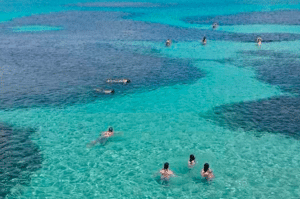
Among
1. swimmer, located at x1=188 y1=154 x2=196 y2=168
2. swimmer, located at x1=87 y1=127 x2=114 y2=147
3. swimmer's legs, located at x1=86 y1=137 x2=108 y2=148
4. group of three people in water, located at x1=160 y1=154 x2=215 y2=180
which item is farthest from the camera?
swimmer, located at x1=87 y1=127 x2=114 y2=147

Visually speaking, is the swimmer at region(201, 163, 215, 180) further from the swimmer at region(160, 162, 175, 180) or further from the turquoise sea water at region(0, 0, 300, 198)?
the swimmer at region(160, 162, 175, 180)

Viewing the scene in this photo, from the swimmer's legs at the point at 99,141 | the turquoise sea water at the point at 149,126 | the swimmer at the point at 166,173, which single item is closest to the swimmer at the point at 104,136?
the swimmer's legs at the point at 99,141

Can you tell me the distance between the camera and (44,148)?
2353 centimetres

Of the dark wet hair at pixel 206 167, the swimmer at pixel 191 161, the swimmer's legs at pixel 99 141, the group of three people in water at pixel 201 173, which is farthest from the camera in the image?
the swimmer's legs at pixel 99 141

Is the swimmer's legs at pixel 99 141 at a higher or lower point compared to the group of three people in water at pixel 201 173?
higher

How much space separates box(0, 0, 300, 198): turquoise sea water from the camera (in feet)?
63.6

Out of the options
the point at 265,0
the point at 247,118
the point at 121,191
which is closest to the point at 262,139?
the point at 247,118

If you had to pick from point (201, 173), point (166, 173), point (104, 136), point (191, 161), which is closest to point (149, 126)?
point (104, 136)

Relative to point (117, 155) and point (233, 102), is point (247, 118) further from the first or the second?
point (117, 155)

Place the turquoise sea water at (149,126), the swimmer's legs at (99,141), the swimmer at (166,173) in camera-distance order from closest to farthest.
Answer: the turquoise sea water at (149,126), the swimmer at (166,173), the swimmer's legs at (99,141)

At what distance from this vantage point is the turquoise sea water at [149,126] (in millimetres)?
19375

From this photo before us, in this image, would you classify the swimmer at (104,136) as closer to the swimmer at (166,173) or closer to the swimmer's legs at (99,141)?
the swimmer's legs at (99,141)

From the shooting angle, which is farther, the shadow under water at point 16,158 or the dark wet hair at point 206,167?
the shadow under water at point 16,158

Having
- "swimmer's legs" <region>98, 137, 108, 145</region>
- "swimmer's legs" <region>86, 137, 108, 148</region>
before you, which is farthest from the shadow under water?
"swimmer's legs" <region>98, 137, 108, 145</region>
